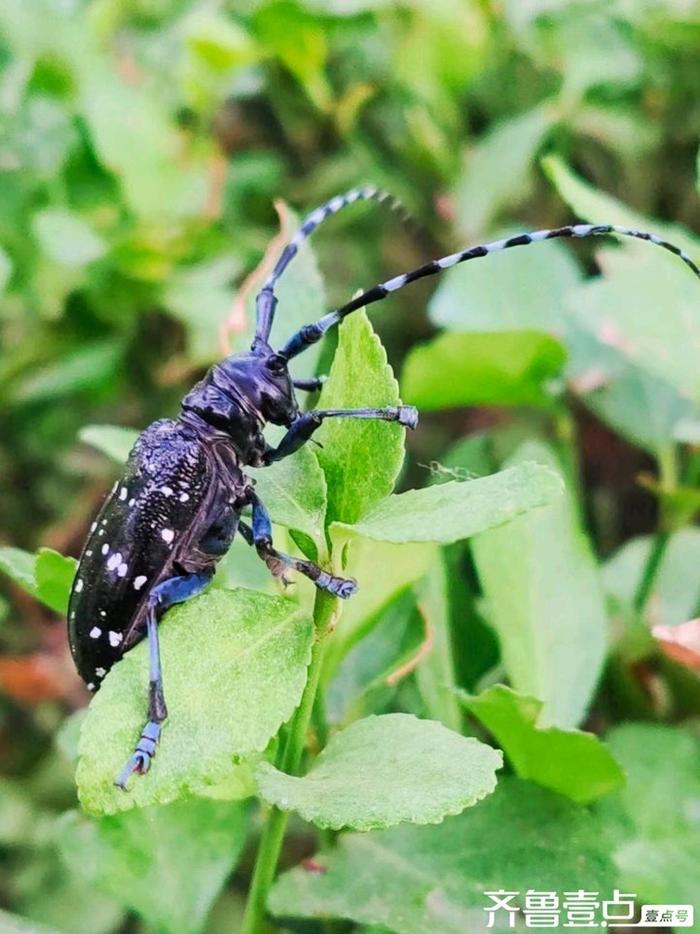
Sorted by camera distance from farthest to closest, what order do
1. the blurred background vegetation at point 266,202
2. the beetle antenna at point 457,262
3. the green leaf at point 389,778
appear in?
the blurred background vegetation at point 266,202, the beetle antenna at point 457,262, the green leaf at point 389,778

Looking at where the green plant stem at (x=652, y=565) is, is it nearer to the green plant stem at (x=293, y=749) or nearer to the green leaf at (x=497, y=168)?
the green plant stem at (x=293, y=749)

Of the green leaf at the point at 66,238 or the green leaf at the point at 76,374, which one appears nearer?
the green leaf at the point at 66,238

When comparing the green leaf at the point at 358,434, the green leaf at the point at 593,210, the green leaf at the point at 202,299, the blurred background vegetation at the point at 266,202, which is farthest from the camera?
the green leaf at the point at 202,299

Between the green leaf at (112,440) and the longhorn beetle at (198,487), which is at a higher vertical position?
the green leaf at (112,440)

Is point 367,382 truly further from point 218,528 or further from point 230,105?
point 230,105

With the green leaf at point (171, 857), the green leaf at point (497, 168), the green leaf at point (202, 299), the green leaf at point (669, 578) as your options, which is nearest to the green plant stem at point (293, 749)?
the green leaf at point (171, 857)

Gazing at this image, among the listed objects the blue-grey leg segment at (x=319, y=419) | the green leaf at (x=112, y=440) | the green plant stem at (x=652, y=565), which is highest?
the blue-grey leg segment at (x=319, y=419)

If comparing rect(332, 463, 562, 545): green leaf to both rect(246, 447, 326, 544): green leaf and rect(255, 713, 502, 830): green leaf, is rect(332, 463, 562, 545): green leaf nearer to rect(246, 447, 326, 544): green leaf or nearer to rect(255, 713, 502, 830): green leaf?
rect(246, 447, 326, 544): green leaf
